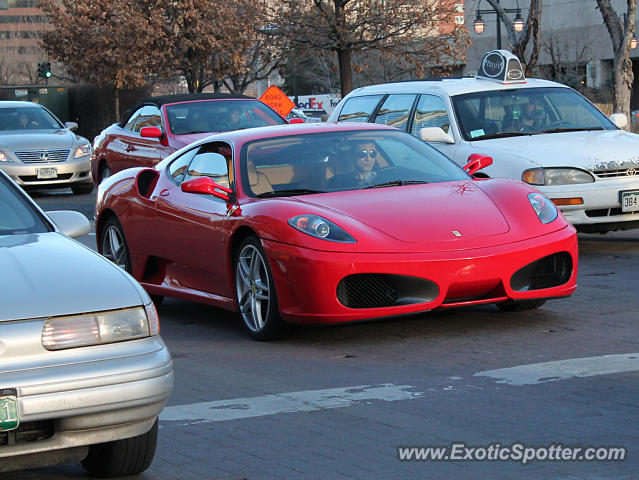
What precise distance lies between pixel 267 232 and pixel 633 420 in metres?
3.05

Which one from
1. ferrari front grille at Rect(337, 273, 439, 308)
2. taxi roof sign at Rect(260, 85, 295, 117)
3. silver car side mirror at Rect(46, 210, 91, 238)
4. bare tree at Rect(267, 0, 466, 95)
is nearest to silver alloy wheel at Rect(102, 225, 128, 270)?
ferrari front grille at Rect(337, 273, 439, 308)

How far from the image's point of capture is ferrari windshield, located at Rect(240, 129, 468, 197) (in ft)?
27.1

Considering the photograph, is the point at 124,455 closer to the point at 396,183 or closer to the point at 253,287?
the point at 253,287

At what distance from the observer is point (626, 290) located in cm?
919

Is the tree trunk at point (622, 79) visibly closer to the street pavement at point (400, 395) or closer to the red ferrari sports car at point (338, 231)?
the red ferrari sports car at point (338, 231)

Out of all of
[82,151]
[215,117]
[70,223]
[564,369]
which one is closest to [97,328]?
[70,223]

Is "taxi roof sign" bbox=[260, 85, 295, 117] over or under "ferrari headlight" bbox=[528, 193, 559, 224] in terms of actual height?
under

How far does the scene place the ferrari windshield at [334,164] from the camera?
8273mm

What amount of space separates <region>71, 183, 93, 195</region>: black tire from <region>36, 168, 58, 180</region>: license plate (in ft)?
2.83

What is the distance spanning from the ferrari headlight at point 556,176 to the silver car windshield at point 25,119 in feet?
44.0

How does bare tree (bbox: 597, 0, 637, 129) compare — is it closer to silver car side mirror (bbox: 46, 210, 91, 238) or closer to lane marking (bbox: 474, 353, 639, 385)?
lane marking (bbox: 474, 353, 639, 385)

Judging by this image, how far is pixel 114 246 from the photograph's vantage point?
10031 mm

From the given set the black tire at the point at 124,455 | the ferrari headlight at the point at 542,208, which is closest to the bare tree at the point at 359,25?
the ferrari headlight at the point at 542,208

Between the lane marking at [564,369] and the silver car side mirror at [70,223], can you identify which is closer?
the silver car side mirror at [70,223]
